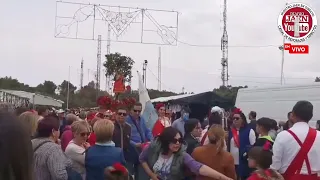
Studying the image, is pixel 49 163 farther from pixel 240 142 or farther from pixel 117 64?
pixel 117 64

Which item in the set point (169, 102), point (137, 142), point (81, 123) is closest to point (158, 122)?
point (137, 142)

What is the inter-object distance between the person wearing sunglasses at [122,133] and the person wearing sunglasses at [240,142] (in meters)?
1.79

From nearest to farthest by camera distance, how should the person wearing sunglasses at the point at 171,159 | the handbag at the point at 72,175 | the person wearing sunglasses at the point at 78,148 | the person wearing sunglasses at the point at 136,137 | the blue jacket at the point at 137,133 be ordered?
the handbag at the point at 72,175 < the person wearing sunglasses at the point at 171,159 < the person wearing sunglasses at the point at 78,148 < the person wearing sunglasses at the point at 136,137 < the blue jacket at the point at 137,133

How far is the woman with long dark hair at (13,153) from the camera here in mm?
1892

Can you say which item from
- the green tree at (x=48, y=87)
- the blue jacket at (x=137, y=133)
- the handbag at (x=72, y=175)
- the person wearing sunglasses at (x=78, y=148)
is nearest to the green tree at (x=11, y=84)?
the green tree at (x=48, y=87)

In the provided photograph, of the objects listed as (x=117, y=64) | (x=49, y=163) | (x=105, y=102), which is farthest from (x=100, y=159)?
(x=117, y=64)

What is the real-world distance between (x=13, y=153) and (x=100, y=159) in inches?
135

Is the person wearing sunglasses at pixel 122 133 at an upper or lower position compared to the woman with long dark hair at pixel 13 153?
lower

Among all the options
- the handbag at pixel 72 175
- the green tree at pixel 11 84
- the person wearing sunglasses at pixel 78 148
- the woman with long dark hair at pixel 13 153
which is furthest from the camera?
the green tree at pixel 11 84

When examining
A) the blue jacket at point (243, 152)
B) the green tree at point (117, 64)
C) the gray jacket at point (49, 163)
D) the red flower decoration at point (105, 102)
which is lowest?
the blue jacket at point (243, 152)

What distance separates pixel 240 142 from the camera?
8.85 m

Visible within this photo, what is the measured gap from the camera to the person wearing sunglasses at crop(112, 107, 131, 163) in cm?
866

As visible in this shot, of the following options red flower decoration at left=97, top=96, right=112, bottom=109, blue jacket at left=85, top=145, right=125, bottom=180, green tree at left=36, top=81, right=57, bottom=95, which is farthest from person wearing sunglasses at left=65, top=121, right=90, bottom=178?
green tree at left=36, top=81, right=57, bottom=95

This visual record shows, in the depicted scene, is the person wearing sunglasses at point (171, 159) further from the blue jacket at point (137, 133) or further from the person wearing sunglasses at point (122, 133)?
the blue jacket at point (137, 133)
